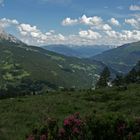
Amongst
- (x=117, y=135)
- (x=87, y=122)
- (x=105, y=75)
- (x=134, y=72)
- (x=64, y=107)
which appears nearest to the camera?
(x=117, y=135)

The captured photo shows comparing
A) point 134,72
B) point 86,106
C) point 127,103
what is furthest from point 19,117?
point 134,72

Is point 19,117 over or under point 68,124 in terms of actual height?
under

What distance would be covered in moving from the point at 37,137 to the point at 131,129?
2659 millimetres

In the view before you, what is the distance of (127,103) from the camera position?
36.1m

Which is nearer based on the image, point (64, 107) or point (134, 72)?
point (64, 107)

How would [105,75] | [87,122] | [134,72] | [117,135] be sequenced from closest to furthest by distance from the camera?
[117,135], [87,122], [134,72], [105,75]

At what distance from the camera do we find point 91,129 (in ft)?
33.4

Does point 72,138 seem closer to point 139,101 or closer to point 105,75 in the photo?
point 139,101

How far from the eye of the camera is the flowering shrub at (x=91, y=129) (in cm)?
970

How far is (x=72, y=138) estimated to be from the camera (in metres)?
9.78

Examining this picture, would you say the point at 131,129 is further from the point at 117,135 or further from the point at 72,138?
the point at 72,138

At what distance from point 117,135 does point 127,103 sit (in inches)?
1061

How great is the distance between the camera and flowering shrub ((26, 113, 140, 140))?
9.70 m

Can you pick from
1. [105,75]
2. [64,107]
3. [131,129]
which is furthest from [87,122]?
[105,75]
